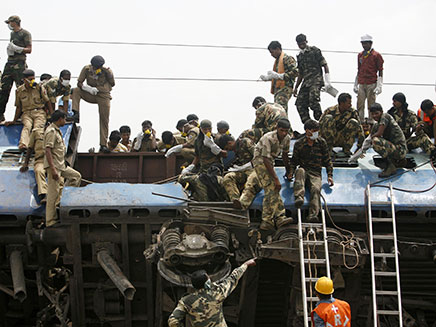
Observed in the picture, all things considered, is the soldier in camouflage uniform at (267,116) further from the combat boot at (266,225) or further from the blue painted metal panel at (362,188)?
the combat boot at (266,225)

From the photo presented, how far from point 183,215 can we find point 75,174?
1.96m

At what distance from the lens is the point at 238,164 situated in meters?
10.9

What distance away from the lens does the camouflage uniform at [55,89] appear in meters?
12.6

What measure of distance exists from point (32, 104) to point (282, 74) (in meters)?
4.53

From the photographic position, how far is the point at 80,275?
1034 centimetres

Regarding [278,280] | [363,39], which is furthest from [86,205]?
[363,39]

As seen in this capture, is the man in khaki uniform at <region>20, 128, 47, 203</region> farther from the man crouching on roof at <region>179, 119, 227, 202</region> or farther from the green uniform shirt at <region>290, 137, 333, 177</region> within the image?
the green uniform shirt at <region>290, 137, 333, 177</region>

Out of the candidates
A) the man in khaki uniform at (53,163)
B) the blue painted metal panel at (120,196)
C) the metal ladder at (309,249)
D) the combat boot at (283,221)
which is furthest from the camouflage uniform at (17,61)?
the metal ladder at (309,249)

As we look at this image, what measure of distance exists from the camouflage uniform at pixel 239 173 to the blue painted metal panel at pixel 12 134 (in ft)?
9.81

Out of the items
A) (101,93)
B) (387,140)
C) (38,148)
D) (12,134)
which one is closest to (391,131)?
(387,140)

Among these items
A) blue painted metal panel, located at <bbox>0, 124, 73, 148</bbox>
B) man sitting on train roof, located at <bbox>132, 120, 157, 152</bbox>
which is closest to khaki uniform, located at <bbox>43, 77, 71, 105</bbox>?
blue painted metal panel, located at <bbox>0, 124, 73, 148</bbox>

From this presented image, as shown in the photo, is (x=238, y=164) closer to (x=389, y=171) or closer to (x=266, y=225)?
(x=266, y=225)

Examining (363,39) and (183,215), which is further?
(363,39)

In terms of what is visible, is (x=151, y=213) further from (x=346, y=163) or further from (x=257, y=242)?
(x=346, y=163)
